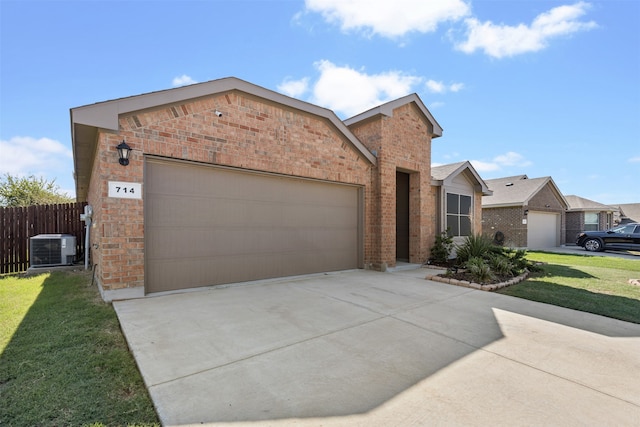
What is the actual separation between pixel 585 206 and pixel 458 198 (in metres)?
17.4

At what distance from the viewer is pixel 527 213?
57.7ft

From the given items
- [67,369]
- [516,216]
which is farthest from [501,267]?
[516,216]

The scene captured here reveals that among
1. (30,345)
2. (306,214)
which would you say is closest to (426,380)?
(30,345)

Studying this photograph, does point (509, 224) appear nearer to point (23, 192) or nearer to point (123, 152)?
point (123, 152)

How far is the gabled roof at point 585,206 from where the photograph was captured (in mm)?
21312

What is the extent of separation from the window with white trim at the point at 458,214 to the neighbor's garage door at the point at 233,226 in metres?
5.38

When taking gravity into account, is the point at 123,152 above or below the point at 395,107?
below

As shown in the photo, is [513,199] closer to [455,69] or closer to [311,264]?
[455,69]

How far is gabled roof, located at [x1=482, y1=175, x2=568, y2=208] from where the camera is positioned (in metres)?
17.6

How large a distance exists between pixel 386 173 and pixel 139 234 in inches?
258

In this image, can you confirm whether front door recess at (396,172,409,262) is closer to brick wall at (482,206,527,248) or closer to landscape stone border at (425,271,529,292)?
landscape stone border at (425,271,529,292)

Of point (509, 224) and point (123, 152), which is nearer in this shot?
point (123, 152)

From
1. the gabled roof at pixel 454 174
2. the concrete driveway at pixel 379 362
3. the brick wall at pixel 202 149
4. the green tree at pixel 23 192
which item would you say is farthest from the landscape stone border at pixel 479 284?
the green tree at pixel 23 192

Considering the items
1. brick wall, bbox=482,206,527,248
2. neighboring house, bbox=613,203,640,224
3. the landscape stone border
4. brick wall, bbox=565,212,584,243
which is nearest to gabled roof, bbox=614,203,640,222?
neighboring house, bbox=613,203,640,224
